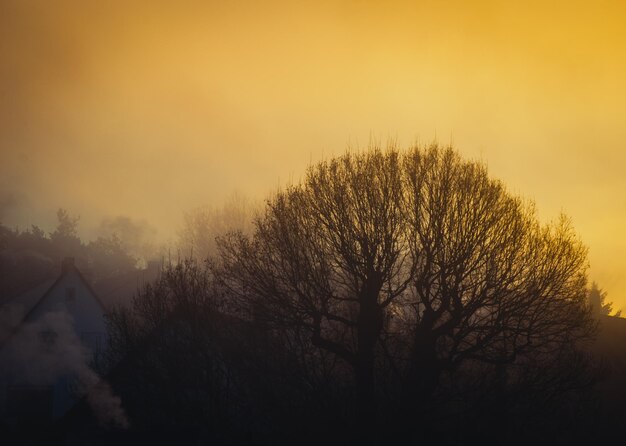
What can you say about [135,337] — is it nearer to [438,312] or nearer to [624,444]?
[438,312]

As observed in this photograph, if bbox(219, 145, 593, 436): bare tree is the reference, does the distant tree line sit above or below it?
above

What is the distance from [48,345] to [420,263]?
35.0 m

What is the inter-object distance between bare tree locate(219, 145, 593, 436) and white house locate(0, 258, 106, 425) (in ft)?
69.7

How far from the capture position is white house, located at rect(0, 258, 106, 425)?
42.9 metres

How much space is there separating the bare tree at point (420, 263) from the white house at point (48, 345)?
21237 mm

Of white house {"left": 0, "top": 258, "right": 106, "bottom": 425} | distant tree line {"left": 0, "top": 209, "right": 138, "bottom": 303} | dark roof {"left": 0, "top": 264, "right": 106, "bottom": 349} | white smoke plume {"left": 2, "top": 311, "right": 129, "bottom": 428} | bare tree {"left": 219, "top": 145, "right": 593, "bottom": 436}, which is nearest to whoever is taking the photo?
bare tree {"left": 219, "top": 145, "right": 593, "bottom": 436}

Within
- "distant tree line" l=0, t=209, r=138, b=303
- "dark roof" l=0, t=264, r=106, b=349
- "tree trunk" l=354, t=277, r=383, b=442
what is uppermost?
"distant tree line" l=0, t=209, r=138, b=303

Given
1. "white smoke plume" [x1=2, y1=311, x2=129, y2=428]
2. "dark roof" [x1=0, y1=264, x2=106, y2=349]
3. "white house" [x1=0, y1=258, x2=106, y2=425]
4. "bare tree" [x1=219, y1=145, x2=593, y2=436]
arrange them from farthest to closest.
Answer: "dark roof" [x1=0, y1=264, x2=106, y2=349] → "white smoke plume" [x1=2, y1=311, x2=129, y2=428] → "white house" [x1=0, y1=258, x2=106, y2=425] → "bare tree" [x1=219, y1=145, x2=593, y2=436]

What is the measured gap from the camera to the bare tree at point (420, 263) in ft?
71.2

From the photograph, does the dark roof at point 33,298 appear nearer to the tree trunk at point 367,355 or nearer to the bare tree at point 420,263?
the bare tree at point 420,263

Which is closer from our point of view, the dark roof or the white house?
the white house

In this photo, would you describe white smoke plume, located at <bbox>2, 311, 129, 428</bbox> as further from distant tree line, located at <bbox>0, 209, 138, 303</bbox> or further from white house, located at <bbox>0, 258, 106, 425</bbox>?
distant tree line, located at <bbox>0, 209, 138, 303</bbox>

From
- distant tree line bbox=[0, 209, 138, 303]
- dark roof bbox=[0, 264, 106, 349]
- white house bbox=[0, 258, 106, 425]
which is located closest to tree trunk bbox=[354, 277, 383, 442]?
white house bbox=[0, 258, 106, 425]

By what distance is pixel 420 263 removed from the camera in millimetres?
22266
